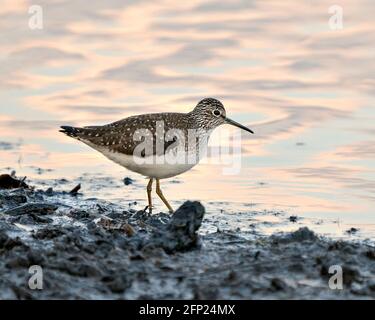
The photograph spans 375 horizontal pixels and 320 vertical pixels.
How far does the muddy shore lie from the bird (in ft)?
4.46

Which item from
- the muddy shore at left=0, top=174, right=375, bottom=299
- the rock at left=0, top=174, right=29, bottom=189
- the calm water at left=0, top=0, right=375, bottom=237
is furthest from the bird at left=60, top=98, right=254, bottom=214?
the muddy shore at left=0, top=174, right=375, bottom=299

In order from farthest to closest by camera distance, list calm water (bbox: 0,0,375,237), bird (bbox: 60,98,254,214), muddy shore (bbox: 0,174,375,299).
A: calm water (bbox: 0,0,375,237) → bird (bbox: 60,98,254,214) → muddy shore (bbox: 0,174,375,299)

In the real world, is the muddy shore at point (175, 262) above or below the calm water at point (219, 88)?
below

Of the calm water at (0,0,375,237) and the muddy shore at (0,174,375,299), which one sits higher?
the calm water at (0,0,375,237)

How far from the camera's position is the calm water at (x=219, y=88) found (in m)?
13.2

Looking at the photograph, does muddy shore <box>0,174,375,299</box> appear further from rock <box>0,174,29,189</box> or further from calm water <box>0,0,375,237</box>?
calm water <box>0,0,375,237</box>

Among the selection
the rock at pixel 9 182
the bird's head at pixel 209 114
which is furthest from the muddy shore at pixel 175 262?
A: the bird's head at pixel 209 114

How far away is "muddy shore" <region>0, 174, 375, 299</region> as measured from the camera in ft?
25.3

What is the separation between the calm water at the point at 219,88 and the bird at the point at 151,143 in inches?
47.4

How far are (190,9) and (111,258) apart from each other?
42.8 feet

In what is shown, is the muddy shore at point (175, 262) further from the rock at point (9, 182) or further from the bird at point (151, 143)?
the rock at point (9, 182)

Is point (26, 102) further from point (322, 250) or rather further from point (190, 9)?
point (322, 250)

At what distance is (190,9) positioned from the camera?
20594 mm
